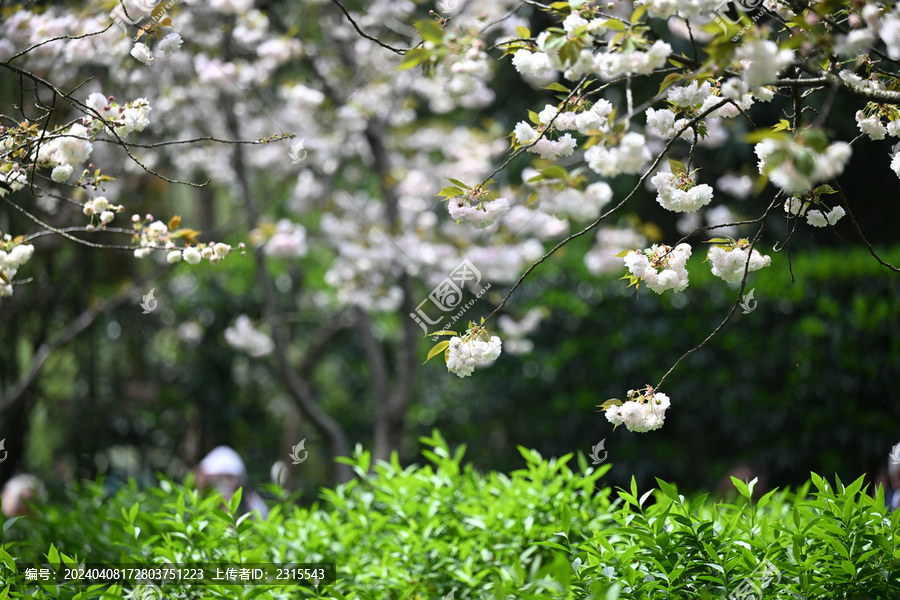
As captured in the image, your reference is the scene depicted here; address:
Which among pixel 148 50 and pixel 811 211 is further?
pixel 148 50

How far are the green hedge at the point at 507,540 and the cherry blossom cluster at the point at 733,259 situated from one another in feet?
1.80

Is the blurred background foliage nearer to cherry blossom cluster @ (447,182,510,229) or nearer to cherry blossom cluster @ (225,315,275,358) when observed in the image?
cherry blossom cluster @ (225,315,275,358)

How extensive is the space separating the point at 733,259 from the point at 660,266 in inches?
7.0

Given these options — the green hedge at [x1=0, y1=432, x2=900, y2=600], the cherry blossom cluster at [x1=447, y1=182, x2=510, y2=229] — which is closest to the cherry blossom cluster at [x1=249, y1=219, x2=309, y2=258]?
the green hedge at [x1=0, y1=432, x2=900, y2=600]

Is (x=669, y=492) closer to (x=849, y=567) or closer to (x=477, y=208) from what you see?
(x=849, y=567)

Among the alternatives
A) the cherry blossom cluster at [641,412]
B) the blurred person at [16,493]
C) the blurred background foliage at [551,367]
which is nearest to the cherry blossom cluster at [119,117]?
the cherry blossom cluster at [641,412]

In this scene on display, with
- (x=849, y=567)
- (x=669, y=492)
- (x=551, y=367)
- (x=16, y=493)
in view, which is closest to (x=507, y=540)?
(x=669, y=492)

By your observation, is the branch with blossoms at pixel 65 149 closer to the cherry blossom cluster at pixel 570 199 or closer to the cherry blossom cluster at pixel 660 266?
the cherry blossom cluster at pixel 570 199

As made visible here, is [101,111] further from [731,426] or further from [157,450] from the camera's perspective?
[157,450]

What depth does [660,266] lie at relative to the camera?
5.58 ft

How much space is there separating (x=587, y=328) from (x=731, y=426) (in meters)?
1.11

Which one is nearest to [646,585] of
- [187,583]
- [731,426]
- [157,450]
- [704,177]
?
[187,583]

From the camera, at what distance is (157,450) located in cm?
568

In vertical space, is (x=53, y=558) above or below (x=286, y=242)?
above
